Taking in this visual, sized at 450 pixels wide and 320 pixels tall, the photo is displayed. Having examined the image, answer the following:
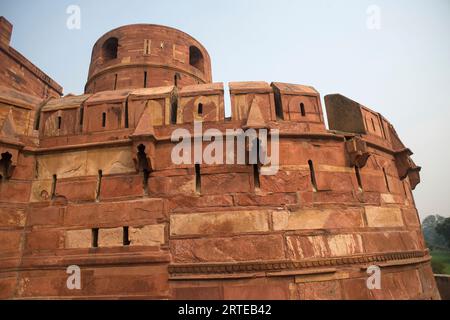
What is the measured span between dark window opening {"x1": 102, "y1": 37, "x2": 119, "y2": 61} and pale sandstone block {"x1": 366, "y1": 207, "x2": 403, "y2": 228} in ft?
29.6

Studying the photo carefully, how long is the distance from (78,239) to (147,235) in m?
1.12

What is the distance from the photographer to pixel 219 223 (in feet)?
12.9

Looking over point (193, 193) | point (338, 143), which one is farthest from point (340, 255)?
point (193, 193)

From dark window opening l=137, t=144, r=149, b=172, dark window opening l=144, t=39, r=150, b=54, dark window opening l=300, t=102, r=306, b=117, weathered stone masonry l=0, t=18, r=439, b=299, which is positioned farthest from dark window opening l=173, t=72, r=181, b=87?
dark window opening l=300, t=102, r=306, b=117

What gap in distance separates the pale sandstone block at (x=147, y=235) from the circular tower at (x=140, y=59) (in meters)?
5.54

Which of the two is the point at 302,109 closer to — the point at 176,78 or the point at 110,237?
the point at 110,237

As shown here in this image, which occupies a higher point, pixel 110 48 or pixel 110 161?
pixel 110 48

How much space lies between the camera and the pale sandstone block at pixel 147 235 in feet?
12.8

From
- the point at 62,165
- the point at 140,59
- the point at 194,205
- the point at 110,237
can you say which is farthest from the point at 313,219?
the point at 140,59

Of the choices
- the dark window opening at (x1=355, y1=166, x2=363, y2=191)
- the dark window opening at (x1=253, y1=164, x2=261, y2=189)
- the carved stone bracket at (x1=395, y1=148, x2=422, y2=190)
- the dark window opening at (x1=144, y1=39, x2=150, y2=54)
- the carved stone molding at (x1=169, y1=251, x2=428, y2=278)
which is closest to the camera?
the carved stone molding at (x1=169, y1=251, x2=428, y2=278)

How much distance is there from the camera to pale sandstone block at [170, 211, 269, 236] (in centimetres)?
390

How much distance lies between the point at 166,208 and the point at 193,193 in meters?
0.48

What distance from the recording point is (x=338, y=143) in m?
4.61

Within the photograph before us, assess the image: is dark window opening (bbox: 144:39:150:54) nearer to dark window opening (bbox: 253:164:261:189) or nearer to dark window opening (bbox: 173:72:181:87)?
dark window opening (bbox: 173:72:181:87)
